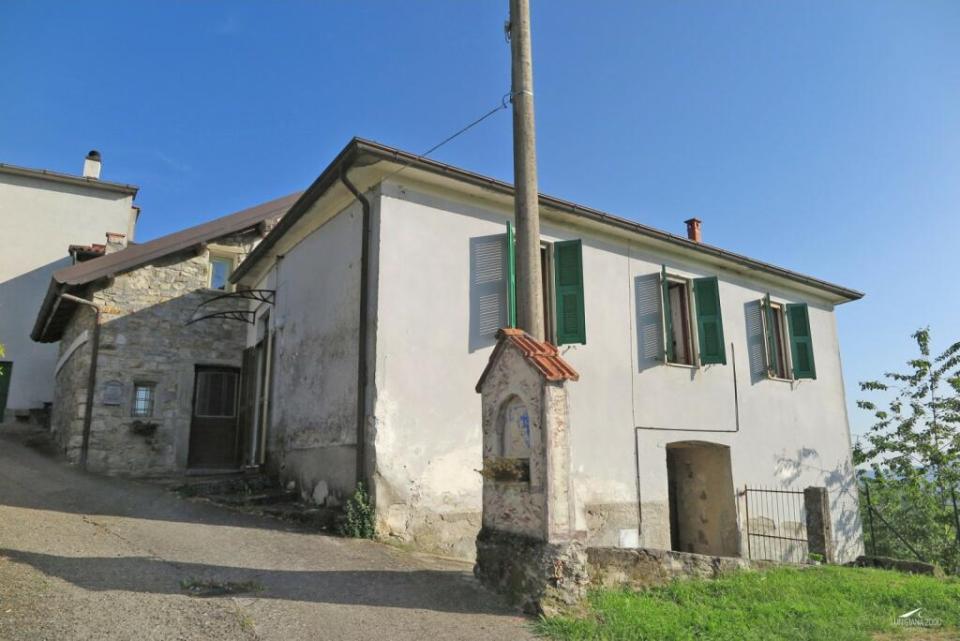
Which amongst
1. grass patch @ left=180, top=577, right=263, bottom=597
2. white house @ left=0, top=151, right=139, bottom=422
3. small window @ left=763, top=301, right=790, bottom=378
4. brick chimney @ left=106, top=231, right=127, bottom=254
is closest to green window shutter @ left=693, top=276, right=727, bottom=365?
small window @ left=763, top=301, right=790, bottom=378

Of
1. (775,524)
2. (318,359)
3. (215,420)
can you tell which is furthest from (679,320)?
(215,420)

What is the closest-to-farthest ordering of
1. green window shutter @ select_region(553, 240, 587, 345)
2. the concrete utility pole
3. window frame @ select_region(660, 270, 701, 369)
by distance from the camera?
1. the concrete utility pole
2. green window shutter @ select_region(553, 240, 587, 345)
3. window frame @ select_region(660, 270, 701, 369)

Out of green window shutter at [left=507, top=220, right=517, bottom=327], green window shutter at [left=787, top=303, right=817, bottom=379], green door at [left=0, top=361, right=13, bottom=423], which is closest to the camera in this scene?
green window shutter at [left=507, top=220, right=517, bottom=327]

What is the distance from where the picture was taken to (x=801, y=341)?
1229 cm

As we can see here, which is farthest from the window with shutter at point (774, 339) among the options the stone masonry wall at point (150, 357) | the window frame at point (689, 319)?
the stone masonry wall at point (150, 357)

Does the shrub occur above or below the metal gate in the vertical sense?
above

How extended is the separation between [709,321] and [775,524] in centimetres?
370

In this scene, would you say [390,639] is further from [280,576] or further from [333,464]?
[333,464]

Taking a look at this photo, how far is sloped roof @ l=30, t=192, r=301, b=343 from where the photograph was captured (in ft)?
38.0

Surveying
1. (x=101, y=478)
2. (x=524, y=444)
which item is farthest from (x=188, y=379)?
(x=524, y=444)

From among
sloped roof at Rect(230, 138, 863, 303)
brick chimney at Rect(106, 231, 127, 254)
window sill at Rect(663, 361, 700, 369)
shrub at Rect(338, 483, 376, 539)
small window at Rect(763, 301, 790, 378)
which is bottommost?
shrub at Rect(338, 483, 376, 539)

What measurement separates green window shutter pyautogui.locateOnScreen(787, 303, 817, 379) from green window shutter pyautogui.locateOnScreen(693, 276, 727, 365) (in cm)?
233

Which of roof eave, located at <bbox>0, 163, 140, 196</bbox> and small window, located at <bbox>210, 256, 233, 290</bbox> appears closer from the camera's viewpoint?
small window, located at <bbox>210, 256, 233, 290</bbox>

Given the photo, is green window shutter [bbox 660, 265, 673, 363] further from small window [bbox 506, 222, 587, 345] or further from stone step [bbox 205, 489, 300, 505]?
stone step [bbox 205, 489, 300, 505]
